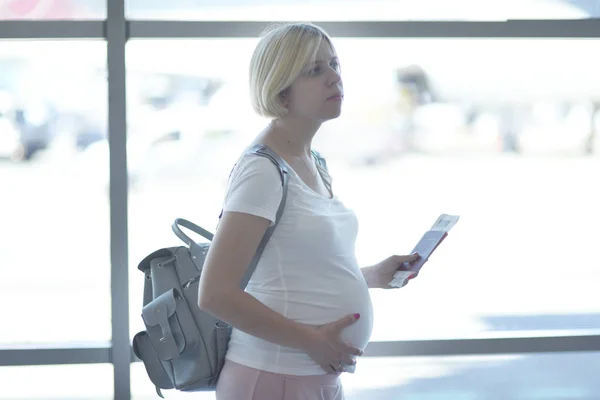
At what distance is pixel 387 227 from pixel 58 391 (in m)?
1.55

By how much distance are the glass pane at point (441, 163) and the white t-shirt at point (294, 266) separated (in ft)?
4.53

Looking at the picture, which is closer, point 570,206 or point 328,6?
point 328,6

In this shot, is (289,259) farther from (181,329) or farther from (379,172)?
(379,172)

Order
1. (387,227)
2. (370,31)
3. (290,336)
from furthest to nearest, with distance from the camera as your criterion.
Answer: (387,227)
(370,31)
(290,336)

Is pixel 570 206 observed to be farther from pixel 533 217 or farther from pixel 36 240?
pixel 36 240

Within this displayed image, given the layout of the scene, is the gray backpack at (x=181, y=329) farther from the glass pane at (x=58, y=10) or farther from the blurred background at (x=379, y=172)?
the glass pane at (x=58, y=10)

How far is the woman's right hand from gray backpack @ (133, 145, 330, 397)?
201mm

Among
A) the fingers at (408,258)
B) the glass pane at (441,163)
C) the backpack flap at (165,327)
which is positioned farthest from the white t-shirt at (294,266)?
the glass pane at (441,163)

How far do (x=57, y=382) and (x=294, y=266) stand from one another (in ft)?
6.20

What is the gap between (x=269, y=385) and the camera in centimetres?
162

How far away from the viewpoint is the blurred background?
2965mm

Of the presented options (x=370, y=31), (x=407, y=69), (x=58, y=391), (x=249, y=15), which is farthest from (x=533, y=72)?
(x=58, y=391)

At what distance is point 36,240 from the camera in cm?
303

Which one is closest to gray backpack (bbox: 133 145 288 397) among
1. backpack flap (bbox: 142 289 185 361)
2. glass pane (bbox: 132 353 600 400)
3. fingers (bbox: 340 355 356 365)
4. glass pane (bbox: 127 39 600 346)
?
backpack flap (bbox: 142 289 185 361)
